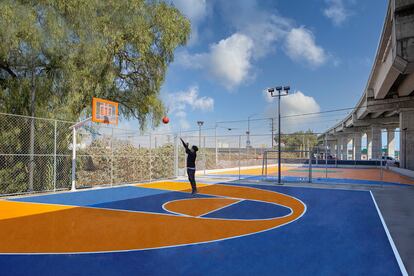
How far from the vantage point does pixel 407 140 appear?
84.3 ft

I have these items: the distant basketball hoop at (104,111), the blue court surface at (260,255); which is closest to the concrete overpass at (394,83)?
the blue court surface at (260,255)

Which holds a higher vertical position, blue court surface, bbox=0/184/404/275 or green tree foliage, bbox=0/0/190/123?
green tree foliage, bbox=0/0/190/123

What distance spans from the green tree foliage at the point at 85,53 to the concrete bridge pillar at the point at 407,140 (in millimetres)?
20194

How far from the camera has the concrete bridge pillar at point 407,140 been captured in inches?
993

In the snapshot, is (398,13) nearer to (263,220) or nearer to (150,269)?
(263,220)

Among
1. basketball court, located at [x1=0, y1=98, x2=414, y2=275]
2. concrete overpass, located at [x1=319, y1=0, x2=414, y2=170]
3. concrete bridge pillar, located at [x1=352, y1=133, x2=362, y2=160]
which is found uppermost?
concrete overpass, located at [x1=319, y1=0, x2=414, y2=170]

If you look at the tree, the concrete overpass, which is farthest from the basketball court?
the concrete overpass

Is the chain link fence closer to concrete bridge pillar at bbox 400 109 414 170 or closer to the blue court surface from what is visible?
the blue court surface

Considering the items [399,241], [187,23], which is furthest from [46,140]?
[399,241]

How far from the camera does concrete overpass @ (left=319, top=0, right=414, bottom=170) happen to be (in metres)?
10.7

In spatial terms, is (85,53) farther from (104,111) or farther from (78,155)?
(78,155)

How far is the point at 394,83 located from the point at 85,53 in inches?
777

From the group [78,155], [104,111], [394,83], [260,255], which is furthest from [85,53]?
[394,83]

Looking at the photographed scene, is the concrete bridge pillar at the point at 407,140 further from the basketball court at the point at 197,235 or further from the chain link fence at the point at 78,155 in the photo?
the basketball court at the point at 197,235
